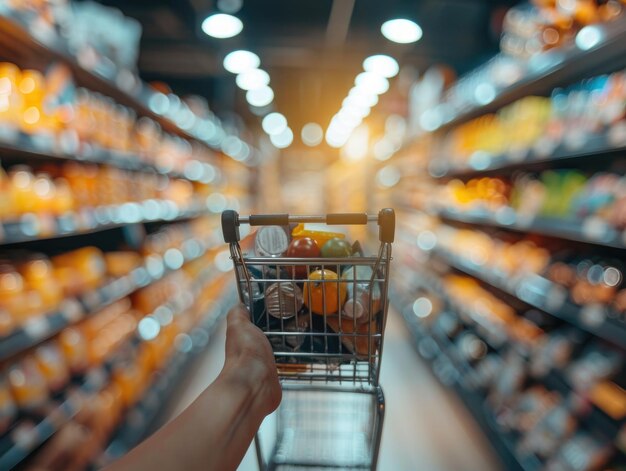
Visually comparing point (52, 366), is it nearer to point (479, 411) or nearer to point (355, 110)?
point (479, 411)

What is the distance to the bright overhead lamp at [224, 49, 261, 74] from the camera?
4078mm

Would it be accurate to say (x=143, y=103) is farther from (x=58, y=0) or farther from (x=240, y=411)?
(x=240, y=411)

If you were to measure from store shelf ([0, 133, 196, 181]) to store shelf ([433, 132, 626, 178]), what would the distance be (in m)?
1.97

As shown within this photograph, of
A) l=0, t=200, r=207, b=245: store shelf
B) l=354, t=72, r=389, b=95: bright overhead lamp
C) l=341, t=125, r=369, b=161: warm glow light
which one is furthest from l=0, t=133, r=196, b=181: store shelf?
l=341, t=125, r=369, b=161: warm glow light

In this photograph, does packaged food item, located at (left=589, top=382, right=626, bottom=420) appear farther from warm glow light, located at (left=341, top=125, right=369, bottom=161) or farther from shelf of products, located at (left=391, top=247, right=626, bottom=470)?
warm glow light, located at (left=341, top=125, right=369, bottom=161)

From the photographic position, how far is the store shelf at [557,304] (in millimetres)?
1597

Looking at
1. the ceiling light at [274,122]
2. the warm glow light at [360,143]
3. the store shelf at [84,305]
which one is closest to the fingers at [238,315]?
the store shelf at [84,305]

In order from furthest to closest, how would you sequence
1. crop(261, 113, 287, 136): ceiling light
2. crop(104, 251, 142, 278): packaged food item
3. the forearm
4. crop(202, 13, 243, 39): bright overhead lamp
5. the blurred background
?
crop(261, 113, 287, 136): ceiling light < crop(202, 13, 243, 39): bright overhead lamp < crop(104, 251, 142, 278): packaged food item < the blurred background < the forearm

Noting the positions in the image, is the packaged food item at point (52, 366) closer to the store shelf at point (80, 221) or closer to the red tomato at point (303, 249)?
the store shelf at point (80, 221)

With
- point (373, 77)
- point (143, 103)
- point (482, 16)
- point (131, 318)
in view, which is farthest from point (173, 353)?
point (482, 16)

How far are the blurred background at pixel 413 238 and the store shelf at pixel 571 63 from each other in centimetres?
1

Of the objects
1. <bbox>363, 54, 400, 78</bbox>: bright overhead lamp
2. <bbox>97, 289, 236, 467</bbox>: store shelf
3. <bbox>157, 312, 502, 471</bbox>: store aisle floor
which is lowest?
<bbox>157, 312, 502, 471</bbox>: store aisle floor

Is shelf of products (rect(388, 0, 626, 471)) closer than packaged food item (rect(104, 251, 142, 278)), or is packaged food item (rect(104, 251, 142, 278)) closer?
shelf of products (rect(388, 0, 626, 471))

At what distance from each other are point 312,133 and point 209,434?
49.9 feet
